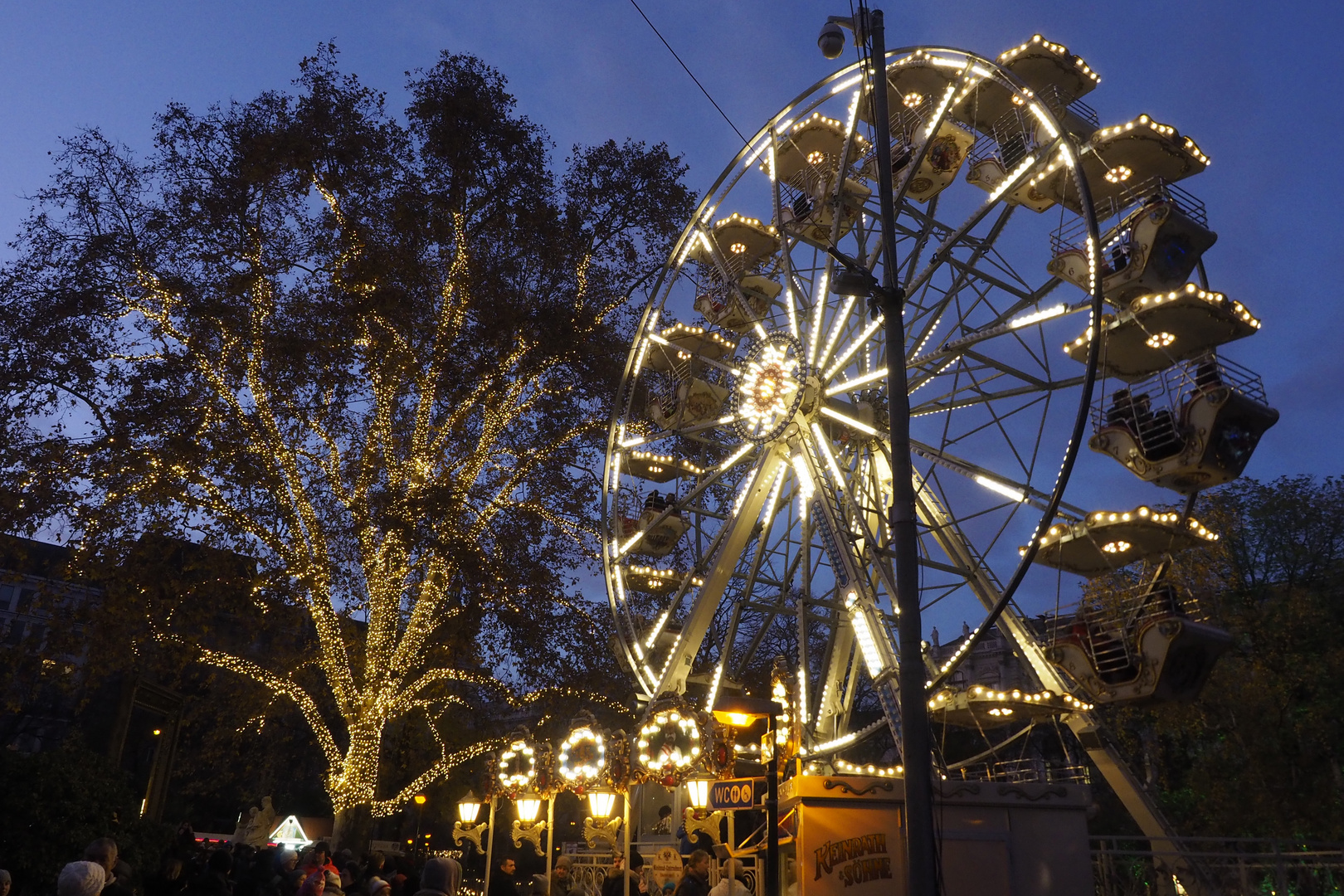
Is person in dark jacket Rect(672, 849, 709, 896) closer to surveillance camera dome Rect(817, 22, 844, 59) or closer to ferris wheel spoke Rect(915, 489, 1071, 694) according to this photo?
ferris wheel spoke Rect(915, 489, 1071, 694)

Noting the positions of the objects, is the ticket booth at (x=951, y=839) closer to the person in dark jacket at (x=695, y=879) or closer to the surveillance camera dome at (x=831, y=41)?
the person in dark jacket at (x=695, y=879)

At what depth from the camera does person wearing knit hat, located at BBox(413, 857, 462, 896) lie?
5.02 metres

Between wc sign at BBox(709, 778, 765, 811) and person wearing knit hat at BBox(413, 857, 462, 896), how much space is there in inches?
228

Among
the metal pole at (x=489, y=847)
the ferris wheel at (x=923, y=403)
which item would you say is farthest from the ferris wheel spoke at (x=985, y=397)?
the metal pole at (x=489, y=847)

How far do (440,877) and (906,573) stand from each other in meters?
4.59

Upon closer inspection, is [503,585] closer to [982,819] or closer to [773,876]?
[982,819]

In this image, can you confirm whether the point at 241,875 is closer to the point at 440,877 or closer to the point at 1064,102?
the point at 440,877

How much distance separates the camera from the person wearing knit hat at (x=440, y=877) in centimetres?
502

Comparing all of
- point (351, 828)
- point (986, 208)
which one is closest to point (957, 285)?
point (986, 208)

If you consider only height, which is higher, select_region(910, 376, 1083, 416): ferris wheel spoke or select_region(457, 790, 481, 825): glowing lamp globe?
select_region(910, 376, 1083, 416): ferris wheel spoke

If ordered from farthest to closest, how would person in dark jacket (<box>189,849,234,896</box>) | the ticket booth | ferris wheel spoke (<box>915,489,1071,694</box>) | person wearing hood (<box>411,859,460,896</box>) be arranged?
ferris wheel spoke (<box>915,489,1071,694</box>) < the ticket booth < person in dark jacket (<box>189,849,234,896</box>) < person wearing hood (<box>411,859,460,896</box>)

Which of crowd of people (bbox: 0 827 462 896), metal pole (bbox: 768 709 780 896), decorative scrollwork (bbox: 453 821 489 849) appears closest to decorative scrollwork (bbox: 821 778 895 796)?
metal pole (bbox: 768 709 780 896)

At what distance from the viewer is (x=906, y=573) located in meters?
8.27

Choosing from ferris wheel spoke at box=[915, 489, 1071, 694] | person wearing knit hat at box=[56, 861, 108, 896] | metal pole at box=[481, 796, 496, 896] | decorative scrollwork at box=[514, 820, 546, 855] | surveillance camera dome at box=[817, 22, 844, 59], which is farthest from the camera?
decorative scrollwork at box=[514, 820, 546, 855]
